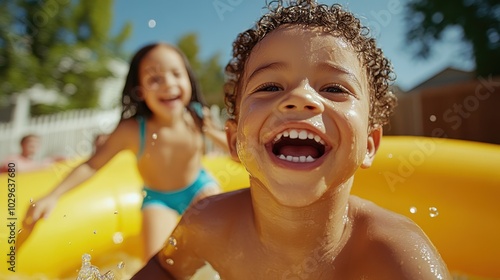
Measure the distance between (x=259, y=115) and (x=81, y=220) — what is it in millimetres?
1784

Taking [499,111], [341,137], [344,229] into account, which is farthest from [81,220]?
[499,111]

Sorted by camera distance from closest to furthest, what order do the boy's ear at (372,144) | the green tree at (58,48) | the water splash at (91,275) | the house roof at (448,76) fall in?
the boy's ear at (372,144) → the water splash at (91,275) → the house roof at (448,76) → the green tree at (58,48)

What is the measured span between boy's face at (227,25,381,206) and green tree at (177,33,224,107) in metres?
18.9

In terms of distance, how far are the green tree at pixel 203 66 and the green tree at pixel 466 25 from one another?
1025cm

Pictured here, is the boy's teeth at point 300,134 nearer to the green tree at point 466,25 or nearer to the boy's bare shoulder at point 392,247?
the boy's bare shoulder at point 392,247

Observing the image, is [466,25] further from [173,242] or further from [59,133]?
[173,242]

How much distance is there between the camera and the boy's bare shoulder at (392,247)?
109cm

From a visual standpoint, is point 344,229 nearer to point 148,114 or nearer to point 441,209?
point 441,209

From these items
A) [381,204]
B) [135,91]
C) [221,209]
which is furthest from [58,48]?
[221,209]

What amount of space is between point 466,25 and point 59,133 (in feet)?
26.7

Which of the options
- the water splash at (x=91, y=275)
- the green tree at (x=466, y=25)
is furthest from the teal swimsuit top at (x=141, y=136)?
the green tree at (x=466, y=25)

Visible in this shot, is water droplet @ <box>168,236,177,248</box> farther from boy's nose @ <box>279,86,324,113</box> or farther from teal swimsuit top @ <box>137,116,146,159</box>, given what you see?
teal swimsuit top @ <box>137,116,146,159</box>

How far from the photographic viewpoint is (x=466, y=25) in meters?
9.95

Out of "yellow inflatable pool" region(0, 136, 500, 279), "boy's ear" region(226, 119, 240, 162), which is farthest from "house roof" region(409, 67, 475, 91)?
"boy's ear" region(226, 119, 240, 162)
